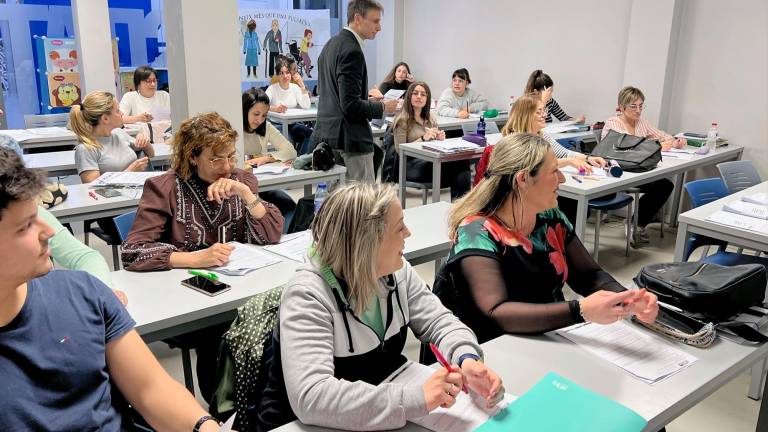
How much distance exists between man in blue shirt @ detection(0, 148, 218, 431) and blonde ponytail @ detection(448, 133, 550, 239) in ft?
3.47

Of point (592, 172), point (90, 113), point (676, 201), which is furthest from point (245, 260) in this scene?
point (676, 201)

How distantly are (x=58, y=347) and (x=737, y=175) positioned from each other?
13.7ft

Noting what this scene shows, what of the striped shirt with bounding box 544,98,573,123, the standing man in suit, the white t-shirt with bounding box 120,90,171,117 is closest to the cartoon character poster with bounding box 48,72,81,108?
the white t-shirt with bounding box 120,90,171,117

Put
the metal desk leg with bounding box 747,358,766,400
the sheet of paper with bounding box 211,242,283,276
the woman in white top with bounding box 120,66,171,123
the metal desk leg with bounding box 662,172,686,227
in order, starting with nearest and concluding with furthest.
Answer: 1. the sheet of paper with bounding box 211,242,283,276
2. the metal desk leg with bounding box 747,358,766,400
3. the metal desk leg with bounding box 662,172,686,227
4. the woman in white top with bounding box 120,66,171,123

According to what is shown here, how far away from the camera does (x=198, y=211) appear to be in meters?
2.54

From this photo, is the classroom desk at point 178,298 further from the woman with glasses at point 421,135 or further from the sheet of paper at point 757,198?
the woman with glasses at point 421,135

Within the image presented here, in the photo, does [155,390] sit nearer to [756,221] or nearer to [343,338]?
[343,338]

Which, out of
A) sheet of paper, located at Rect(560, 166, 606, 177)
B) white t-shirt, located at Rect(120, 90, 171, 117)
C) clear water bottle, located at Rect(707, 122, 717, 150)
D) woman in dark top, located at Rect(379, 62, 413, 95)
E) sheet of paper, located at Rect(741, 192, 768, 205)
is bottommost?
sheet of paper, located at Rect(741, 192, 768, 205)

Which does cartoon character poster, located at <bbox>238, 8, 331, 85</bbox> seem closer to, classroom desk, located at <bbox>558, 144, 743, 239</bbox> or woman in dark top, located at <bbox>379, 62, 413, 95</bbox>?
woman in dark top, located at <bbox>379, 62, 413, 95</bbox>

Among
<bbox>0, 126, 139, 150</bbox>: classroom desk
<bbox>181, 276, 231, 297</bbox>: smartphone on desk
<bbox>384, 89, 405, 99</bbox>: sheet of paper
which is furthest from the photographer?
<bbox>384, 89, 405, 99</bbox>: sheet of paper

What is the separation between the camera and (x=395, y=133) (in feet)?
18.3

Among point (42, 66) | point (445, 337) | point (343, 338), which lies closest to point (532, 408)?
point (445, 337)

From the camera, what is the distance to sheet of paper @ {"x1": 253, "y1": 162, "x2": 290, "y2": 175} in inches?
160

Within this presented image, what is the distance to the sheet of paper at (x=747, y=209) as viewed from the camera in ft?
10.4
